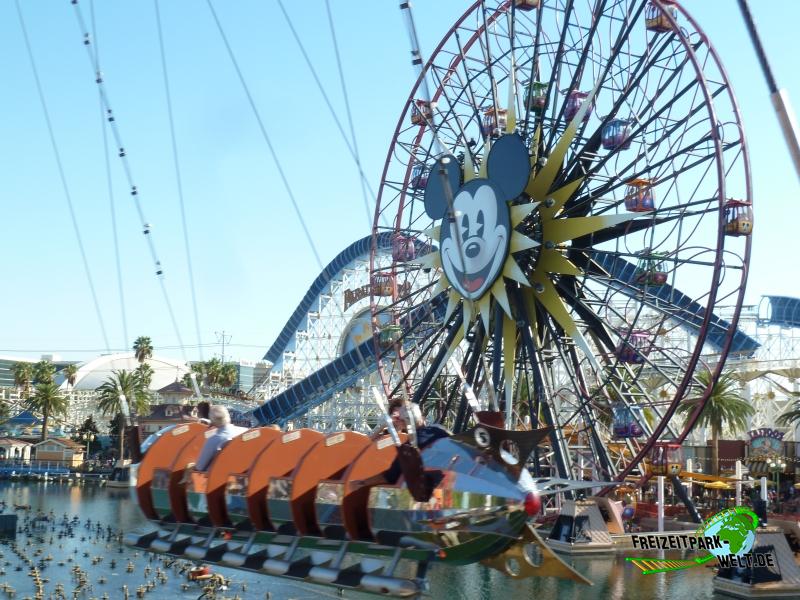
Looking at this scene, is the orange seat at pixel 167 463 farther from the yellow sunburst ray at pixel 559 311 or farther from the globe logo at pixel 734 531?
the globe logo at pixel 734 531

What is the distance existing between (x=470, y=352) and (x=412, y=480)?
25.3m

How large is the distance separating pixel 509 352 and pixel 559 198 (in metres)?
5.92

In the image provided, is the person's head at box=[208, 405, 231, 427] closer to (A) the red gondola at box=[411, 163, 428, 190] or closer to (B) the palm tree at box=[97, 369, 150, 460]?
(A) the red gondola at box=[411, 163, 428, 190]

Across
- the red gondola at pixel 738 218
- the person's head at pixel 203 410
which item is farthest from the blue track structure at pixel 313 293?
the person's head at pixel 203 410

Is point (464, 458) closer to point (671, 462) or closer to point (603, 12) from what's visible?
point (671, 462)

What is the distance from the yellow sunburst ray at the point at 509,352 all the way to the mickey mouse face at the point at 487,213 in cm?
161

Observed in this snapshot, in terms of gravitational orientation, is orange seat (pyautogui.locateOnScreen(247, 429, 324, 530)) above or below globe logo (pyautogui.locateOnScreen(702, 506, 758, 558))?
above

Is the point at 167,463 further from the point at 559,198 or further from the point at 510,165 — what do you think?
the point at 559,198

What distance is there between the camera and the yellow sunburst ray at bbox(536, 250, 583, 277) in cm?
3525

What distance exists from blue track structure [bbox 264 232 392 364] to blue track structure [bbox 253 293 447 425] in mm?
15978

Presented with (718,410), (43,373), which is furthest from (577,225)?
(43,373)

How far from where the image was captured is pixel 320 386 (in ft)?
248

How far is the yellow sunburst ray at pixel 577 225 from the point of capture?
33.7m

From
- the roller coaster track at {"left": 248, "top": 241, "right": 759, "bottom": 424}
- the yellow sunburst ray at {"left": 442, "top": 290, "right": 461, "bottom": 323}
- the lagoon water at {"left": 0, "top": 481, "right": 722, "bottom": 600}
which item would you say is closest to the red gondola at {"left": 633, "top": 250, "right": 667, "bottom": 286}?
the yellow sunburst ray at {"left": 442, "top": 290, "right": 461, "bottom": 323}
